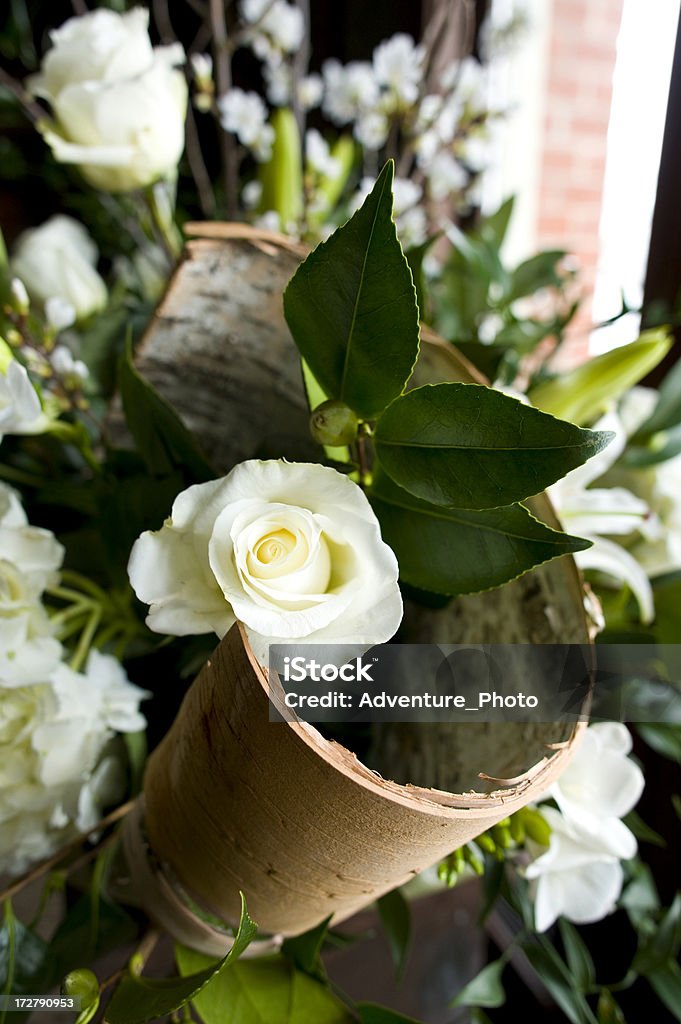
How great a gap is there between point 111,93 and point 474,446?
30cm

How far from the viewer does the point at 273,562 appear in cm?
24

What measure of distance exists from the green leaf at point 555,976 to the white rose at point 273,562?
28cm

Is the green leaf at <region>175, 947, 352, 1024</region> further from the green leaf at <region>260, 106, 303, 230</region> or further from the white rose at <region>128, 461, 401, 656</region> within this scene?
the green leaf at <region>260, 106, 303, 230</region>

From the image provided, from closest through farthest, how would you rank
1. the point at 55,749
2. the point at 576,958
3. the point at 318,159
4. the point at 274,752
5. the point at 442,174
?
the point at 274,752
the point at 55,749
the point at 576,958
the point at 318,159
the point at 442,174

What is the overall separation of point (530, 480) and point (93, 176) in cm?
35

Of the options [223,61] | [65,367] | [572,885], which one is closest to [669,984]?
[572,885]

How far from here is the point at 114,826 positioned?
1.38ft

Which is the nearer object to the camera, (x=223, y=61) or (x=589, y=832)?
(x=589, y=832)

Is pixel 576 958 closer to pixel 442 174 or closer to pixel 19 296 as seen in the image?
pixel 19 296

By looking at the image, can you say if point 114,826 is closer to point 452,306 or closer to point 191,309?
point 191,309

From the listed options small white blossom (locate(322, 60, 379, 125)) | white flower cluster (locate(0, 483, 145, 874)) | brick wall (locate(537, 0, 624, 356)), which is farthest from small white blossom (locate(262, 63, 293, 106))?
brick wall (locate(537, 0, 624, 356))

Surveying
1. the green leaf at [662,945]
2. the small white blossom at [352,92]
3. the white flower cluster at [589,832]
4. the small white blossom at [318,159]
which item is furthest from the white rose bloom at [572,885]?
the small white blossom at [352,92]

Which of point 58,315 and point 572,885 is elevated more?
point 58,315

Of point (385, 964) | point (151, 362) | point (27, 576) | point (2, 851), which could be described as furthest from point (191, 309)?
point (385, 964)
